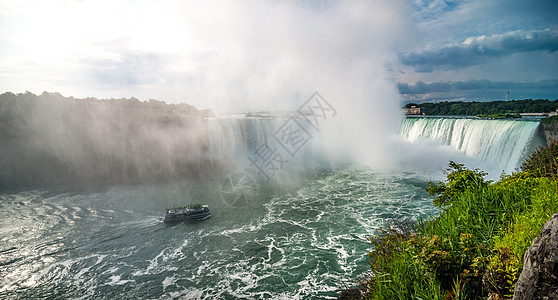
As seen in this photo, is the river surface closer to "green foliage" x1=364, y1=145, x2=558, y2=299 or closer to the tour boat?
the tour boat

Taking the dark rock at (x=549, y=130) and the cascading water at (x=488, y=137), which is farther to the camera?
the cascading water at (x=488, y=137)

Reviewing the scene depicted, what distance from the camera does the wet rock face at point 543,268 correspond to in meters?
2.17

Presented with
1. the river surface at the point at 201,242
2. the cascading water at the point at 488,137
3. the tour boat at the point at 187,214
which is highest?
the cascading water at the point at 488,137

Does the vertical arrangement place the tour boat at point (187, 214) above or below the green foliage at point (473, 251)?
below

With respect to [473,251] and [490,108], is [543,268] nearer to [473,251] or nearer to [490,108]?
[473,251]

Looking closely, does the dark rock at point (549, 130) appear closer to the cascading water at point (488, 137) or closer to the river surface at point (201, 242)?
the cascading water at point (488, 137)

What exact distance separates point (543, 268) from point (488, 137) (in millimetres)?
26822

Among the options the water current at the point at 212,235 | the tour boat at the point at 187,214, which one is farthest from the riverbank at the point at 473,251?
the tour boat at the point at 187,214

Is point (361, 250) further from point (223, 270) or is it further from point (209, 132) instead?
point (209, 132)

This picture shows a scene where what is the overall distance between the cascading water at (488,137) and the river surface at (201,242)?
6758mm

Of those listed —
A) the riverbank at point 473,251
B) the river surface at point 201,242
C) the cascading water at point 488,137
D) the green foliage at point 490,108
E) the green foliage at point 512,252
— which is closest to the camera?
the green foliage at point 512,252

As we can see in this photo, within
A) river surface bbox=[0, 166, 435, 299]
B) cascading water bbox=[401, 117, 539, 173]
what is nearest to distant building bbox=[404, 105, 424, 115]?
cascading water bbox=[401, 117, 539, 173]

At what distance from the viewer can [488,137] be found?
2330 cm

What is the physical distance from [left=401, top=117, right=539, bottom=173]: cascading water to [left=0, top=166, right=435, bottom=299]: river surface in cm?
676
